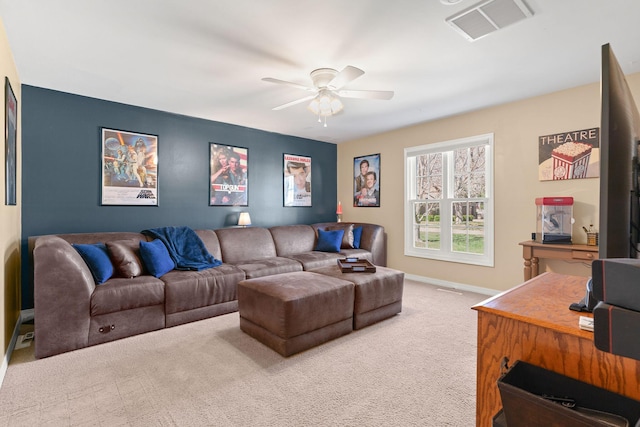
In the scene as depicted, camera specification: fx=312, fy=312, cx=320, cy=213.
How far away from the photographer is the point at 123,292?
2.83 metres

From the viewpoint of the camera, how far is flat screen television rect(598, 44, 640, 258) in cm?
84

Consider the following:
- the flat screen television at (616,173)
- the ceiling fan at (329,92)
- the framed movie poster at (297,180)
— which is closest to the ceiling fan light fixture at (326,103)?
the ceiling fan at (329,92)

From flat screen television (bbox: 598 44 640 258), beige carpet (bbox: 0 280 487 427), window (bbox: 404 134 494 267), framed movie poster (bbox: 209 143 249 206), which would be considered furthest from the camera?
framed movie poster (bbox: 209 143 249 206)

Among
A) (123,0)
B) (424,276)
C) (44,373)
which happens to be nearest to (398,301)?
(424,276)

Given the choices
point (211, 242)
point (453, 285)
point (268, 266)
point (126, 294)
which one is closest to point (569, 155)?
point (453, 285)

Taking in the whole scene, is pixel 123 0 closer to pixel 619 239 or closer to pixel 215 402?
pixel 215 402

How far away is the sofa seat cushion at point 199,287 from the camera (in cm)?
312

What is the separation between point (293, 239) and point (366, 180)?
1841mm

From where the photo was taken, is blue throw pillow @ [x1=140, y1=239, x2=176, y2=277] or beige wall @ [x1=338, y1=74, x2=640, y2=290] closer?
blue throw pillow @ [x1=140, y1=239, x2=176, y2=277]

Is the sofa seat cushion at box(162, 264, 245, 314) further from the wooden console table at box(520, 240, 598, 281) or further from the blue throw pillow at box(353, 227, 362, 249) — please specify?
the wooden console table at box(520, 240, 598, 281)

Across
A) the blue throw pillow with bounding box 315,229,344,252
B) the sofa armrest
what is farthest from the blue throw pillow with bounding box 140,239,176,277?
the blue throw pillow with bounding box 315,229,344,252

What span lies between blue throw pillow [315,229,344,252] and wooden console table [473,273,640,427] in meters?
3.78

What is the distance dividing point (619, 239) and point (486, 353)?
613 mm

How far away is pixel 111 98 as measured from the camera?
3.74 metres
